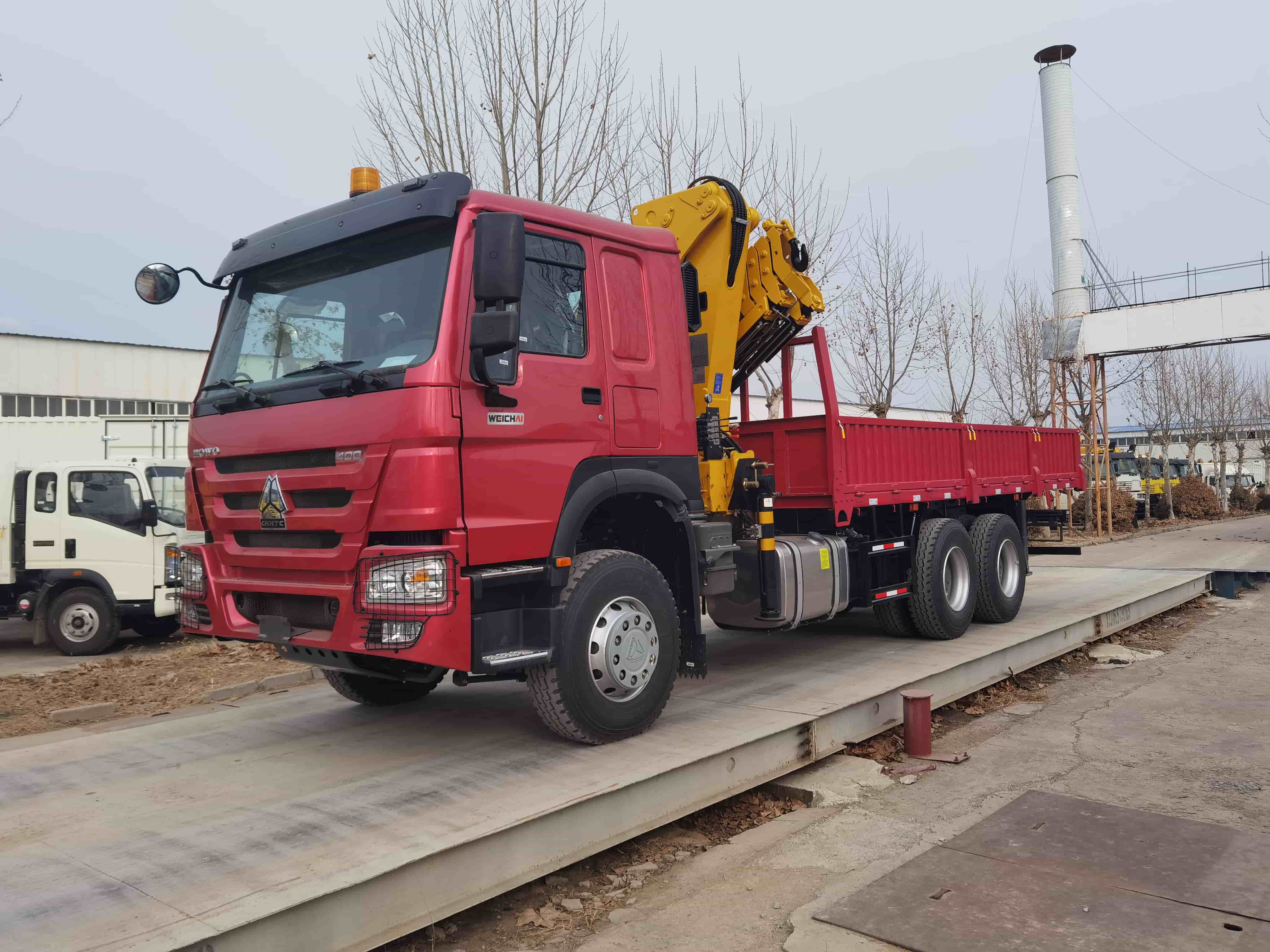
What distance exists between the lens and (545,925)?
12.7ft

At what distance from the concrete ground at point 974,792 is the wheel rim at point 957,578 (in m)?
1.07

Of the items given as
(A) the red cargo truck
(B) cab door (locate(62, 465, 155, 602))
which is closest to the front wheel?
(B) cab door (locate(62, 465, 155, 602))

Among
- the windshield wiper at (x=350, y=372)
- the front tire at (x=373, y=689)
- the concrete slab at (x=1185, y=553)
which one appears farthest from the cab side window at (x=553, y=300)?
the concrete slab at (x=1185, y=553)

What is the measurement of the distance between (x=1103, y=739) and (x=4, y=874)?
5.92 m

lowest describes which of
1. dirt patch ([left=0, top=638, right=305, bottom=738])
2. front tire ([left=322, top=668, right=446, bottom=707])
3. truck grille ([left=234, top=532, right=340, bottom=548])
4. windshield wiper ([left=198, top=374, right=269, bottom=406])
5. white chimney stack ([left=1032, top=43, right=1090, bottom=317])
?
dirt patch ([left=0, top=638, right=305, bottom=738])

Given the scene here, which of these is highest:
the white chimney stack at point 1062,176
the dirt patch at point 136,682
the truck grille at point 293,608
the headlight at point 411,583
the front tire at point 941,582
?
the white chimney stack at point 1062,176

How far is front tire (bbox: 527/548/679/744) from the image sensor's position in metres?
4.74

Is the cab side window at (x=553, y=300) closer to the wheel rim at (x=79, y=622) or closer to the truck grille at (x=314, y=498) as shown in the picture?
the truck grille at (x=314, y=498)

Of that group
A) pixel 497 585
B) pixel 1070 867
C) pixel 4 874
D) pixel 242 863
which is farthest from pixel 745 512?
pixel 4 874

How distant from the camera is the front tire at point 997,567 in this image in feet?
29.5

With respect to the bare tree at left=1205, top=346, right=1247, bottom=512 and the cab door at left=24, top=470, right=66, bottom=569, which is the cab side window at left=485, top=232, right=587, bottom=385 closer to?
the cab door at left=24, top=470, right=66, bottom=569

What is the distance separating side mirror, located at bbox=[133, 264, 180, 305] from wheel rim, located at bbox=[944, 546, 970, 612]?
20.8 feet

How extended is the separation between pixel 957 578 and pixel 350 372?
6.08 metres

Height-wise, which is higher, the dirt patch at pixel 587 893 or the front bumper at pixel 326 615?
the front bumper at pixel 326 615
